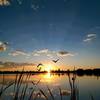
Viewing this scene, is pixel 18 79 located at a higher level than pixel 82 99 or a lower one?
higher

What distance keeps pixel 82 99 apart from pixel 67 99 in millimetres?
2494

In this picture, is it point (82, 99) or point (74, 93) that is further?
point (82, 99)

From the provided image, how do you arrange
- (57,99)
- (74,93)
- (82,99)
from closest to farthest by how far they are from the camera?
(74,93), (57,99), (82,99)

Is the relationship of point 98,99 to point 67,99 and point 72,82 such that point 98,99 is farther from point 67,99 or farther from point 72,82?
point 72,82

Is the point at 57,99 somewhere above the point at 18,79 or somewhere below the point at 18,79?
below

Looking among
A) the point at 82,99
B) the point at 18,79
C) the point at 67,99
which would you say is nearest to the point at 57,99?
the point at 67,99

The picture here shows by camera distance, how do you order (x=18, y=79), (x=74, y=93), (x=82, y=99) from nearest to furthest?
1. (x=74, y=93)
2. (x=18, y=79)
3. (x=82, y=99)

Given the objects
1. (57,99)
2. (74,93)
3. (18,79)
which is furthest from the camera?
(57,99)

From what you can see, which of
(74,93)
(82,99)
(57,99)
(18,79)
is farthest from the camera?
(82,99)

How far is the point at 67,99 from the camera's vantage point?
64.1 feet

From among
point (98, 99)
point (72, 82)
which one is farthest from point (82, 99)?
point (72, 82)

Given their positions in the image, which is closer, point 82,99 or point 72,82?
point 72,82

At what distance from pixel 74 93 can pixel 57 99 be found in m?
16.0

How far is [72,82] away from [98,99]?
18572 millimetres
